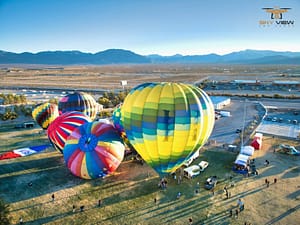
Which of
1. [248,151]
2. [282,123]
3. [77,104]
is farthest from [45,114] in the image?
[282,123]

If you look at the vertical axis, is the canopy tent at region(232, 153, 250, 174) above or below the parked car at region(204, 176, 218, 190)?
above

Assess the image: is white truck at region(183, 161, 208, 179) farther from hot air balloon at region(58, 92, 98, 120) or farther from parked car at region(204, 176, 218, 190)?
hot air balloon at region(58, 92, 98, 120)

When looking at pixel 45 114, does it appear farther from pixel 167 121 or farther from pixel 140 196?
pixel 167 121

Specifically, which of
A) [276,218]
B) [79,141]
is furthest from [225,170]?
[79,141]

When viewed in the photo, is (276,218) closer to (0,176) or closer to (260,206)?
(260,206)

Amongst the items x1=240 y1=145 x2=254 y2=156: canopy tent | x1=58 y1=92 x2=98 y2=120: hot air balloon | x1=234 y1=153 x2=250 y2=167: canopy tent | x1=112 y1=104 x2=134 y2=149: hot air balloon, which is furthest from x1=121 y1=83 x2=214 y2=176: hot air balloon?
x1=58 y1=92 x2=98 y2=120: hot air balloon

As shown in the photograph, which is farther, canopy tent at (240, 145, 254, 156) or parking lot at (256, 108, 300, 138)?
parking lot at (256, 108, 300, 138)
